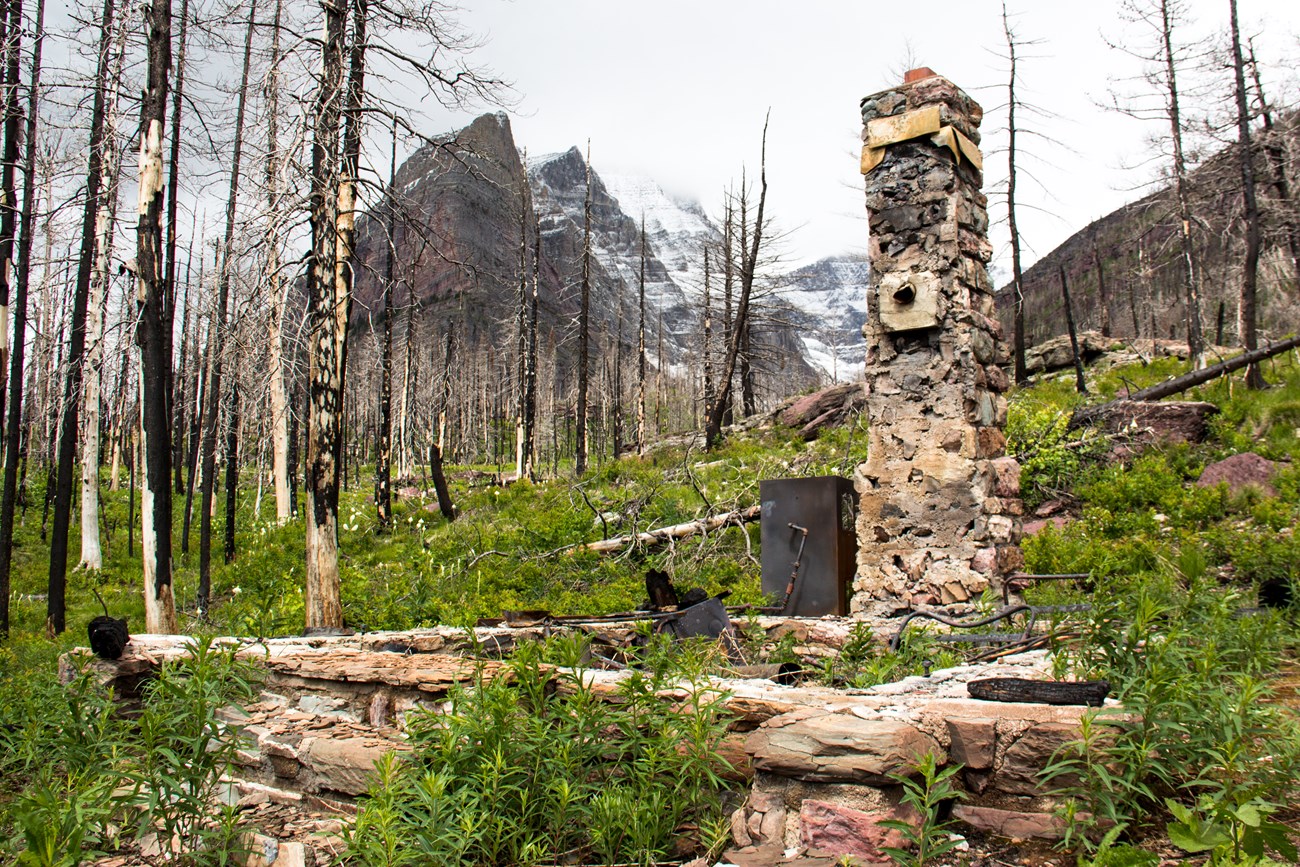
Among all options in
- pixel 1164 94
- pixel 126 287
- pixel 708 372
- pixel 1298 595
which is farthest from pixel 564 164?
pixel 1298 595

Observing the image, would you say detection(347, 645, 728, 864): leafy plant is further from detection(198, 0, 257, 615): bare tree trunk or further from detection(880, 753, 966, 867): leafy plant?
detection(198, 0, 257, 615): bare tree trunk

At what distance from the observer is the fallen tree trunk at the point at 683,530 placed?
11.1 meters

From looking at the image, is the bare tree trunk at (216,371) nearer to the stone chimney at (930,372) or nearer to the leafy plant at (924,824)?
the stone chimney at (930,372)

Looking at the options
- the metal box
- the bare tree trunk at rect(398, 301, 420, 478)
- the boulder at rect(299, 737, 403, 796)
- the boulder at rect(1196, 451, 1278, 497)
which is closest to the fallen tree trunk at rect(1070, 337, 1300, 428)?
the boulder at rect(1196, 451, 1278, 497)

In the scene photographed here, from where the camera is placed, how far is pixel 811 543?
24.1 feet

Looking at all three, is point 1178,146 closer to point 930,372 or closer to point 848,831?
point 930,372

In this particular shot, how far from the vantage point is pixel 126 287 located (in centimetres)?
1166

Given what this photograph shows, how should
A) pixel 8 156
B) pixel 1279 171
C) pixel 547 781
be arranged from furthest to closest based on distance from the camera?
pixel 1279 171, pixel 8 156, pixel 547 781

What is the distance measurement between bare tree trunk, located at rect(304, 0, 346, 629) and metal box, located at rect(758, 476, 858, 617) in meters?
4.82

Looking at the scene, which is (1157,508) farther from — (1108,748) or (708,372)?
(708,372)

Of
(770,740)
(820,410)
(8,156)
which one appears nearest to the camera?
(770,740)

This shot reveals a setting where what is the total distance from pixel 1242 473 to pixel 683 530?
7243 millimetres

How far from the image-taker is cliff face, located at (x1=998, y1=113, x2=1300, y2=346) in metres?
19.5

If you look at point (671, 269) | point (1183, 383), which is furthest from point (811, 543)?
point (671, 269)
